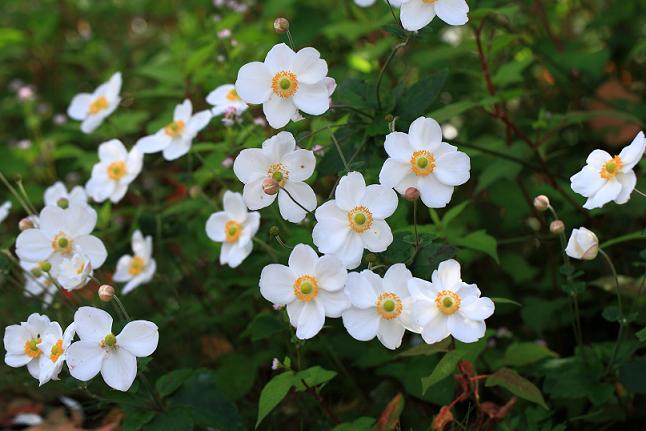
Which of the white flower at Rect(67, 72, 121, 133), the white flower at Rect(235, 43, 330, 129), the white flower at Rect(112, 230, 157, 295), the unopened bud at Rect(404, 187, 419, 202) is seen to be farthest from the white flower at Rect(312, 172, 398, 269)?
the white flower at Rect(67, 72, 121, 133)

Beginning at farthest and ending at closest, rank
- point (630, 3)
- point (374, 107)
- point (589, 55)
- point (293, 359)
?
1. point (630, 3)
2. point (589, 55)
3. point (293, 359)
4. point (374, 107)

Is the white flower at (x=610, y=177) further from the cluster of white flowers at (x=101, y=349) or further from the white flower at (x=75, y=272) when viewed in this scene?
the white flower at (x=75, y=272)

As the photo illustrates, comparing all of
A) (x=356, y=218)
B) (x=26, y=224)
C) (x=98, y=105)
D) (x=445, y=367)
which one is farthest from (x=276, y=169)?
(x=98, y=105)

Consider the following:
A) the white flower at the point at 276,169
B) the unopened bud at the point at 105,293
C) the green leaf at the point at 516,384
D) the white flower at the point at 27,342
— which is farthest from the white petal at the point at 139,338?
the green leaf at the point at 516,384

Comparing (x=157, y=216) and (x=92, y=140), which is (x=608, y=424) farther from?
(x=92, y=140)

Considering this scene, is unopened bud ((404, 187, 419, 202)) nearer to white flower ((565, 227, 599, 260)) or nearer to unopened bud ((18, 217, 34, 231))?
white flower ((565, 227, 599, 260))

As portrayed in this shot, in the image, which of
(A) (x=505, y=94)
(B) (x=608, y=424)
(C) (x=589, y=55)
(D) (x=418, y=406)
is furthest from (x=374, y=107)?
(C) (x=589, y=55)
